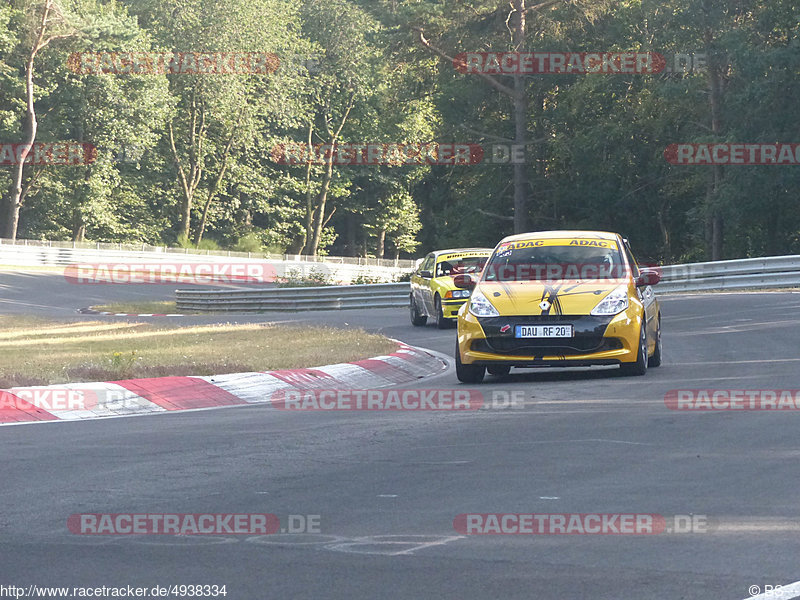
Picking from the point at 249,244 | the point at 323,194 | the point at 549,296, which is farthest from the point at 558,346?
the point at 323,194

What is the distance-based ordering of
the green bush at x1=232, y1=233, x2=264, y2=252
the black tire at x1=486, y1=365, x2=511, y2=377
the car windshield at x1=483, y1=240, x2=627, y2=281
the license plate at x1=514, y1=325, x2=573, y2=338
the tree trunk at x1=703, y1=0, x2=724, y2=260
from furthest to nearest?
the green bush at x1=232, y1=233, x2=264, y2=252 < the tree trunk at x1=703, y1=0, x2=724, y2=260 < the car windshield at x1=483, y1=240, x2=627, y2=281 < the black tire at x1=486, y1=365, x2=511, y2=377 < the license plate at x1=514, y1=325, x2=573, y2=338

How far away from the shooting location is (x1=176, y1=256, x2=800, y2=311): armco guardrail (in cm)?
2981

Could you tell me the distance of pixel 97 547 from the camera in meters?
5.70

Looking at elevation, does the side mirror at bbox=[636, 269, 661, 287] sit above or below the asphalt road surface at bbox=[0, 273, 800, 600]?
above

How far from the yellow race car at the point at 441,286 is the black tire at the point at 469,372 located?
30.1 feet

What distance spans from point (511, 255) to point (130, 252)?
154 ft

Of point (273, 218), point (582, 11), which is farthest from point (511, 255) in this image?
point (273, 218)

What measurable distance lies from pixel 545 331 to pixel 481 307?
30.7 inches

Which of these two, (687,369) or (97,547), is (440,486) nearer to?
(97,547)

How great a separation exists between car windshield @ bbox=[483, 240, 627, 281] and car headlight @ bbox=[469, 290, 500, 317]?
71cm

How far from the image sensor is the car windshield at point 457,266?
77.2 feet

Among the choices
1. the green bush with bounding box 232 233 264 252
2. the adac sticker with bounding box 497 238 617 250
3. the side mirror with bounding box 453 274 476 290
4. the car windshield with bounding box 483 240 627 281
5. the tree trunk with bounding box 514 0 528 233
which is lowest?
the side mirror with bounding box 453 274 476 290

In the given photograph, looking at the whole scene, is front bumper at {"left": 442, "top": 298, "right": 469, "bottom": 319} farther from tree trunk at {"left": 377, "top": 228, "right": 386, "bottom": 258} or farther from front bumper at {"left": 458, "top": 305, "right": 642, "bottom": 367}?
tree trunk at {"left": 377, "top": 228, "right": 386, "bottom": 258}

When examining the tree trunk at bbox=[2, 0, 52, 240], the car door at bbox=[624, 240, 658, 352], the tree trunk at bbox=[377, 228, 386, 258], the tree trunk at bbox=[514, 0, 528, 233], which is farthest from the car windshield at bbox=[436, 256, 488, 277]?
the tree trunk at bbox=[377, 228, 386, 258]
